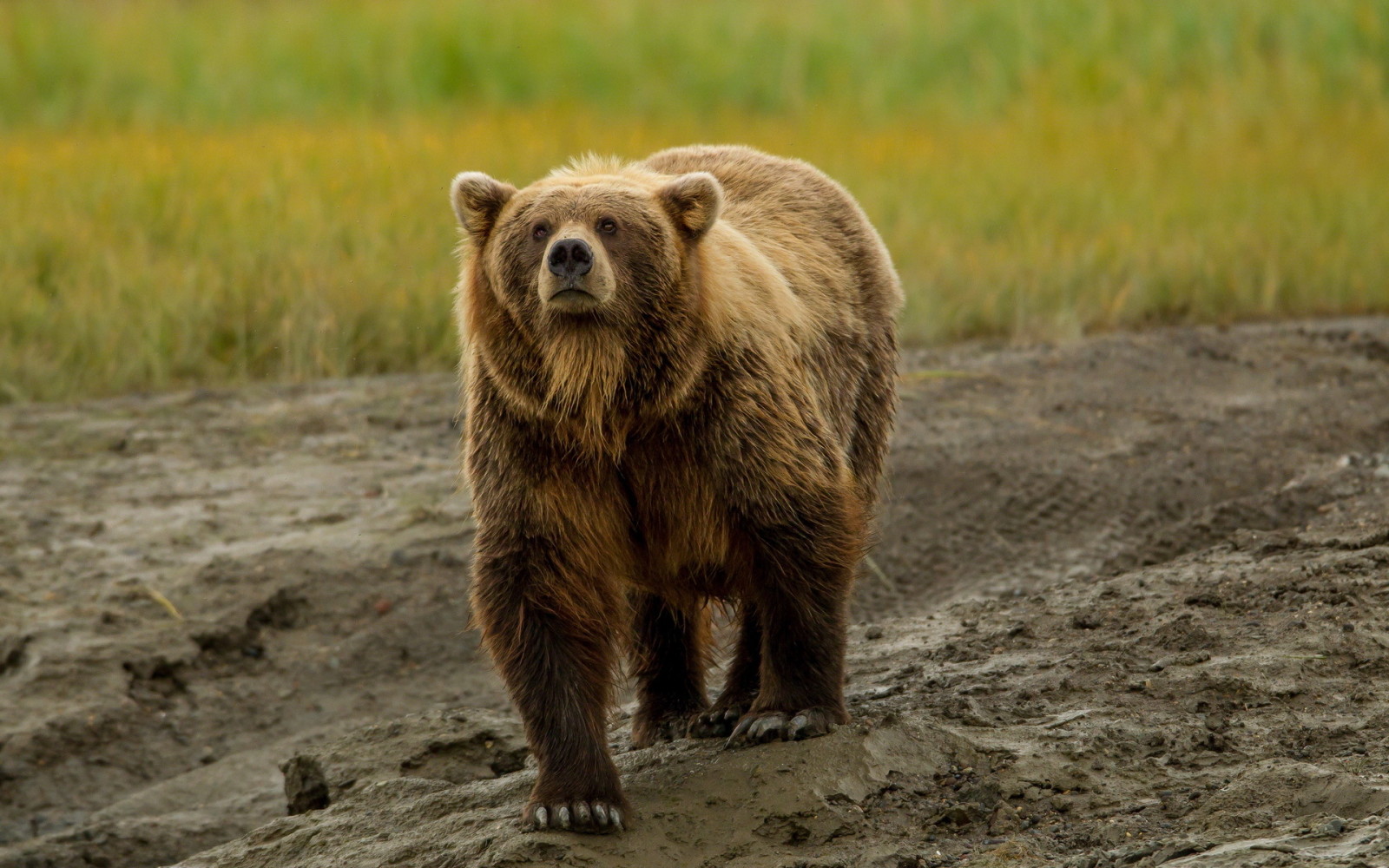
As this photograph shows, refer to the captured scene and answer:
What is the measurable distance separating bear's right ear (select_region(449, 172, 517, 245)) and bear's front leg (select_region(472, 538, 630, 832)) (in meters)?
0.81

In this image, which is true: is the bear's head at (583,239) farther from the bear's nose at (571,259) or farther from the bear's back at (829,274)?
the bear's back at (829,274)

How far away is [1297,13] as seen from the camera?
14.9 metres

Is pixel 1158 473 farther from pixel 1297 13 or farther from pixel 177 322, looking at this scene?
pixel 1297 13

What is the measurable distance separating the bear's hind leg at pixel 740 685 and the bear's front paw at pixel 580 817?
30.9 inches

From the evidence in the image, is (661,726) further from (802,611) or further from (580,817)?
(580,817)

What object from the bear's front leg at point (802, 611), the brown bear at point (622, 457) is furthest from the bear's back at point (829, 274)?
the bear's front leg at point (802, 611)

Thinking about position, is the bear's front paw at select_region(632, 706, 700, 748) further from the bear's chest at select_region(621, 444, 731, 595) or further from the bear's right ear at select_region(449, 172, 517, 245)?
the bear's right ear at select_region(449, 172, 517, 245)

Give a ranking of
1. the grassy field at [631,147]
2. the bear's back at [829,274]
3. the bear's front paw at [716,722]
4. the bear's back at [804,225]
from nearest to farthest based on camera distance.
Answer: the bear's front paw at [716,722]
the bear's back at [829,274]
the bear's back at [804,225]
the grassy field at [631,147]

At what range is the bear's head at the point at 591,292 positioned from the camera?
4234 mm

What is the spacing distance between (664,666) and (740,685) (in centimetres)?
29

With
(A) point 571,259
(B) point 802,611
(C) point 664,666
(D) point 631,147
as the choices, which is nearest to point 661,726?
(C) point 664,666

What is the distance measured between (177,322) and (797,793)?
5.82m

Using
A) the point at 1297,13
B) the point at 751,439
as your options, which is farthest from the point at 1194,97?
the point at 751,439

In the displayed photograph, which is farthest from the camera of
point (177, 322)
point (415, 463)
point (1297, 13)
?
point (1297, 13)
